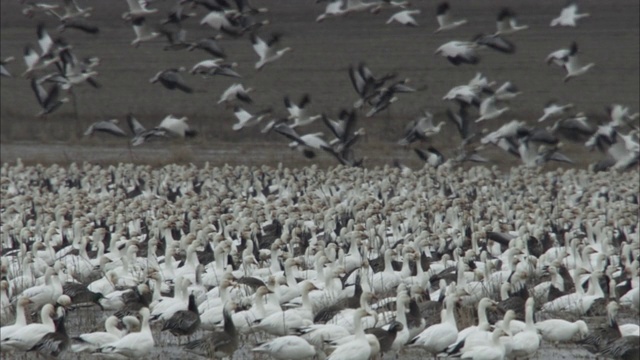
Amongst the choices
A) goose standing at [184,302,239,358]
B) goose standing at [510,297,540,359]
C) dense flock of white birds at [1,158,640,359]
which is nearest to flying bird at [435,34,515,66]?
dense flock of white birds at [1,158,640,359]

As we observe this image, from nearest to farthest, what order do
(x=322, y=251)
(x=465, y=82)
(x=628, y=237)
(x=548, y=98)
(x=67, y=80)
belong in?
(x=322, y=251) < (x=628, y=237) < (x=67, y=80) < (x=548, y=98) < (x=465, y=82)

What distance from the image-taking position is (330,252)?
13.8 meters

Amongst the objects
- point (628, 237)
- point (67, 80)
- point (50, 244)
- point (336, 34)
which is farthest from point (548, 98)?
point (50, 244)

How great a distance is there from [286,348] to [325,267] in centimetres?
421

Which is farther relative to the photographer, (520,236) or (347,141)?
(347,141)

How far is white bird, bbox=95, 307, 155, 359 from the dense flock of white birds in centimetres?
1

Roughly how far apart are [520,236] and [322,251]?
366cm

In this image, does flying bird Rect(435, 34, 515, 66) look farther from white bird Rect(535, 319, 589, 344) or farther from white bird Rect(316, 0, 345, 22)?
white bird Rect(535, 319, 589, 344)

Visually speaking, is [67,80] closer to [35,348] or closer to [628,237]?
[628,237]

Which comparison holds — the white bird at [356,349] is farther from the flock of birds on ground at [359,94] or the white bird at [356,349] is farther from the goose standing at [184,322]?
the flock of birds on ground at [359,94]

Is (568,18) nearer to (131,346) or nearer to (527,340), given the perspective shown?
(527,340)

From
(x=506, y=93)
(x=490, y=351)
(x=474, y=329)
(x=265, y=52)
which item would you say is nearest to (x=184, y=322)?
(x=474, y=329)

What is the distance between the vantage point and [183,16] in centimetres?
2464

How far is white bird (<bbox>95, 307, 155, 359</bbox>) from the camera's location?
9.30 m
